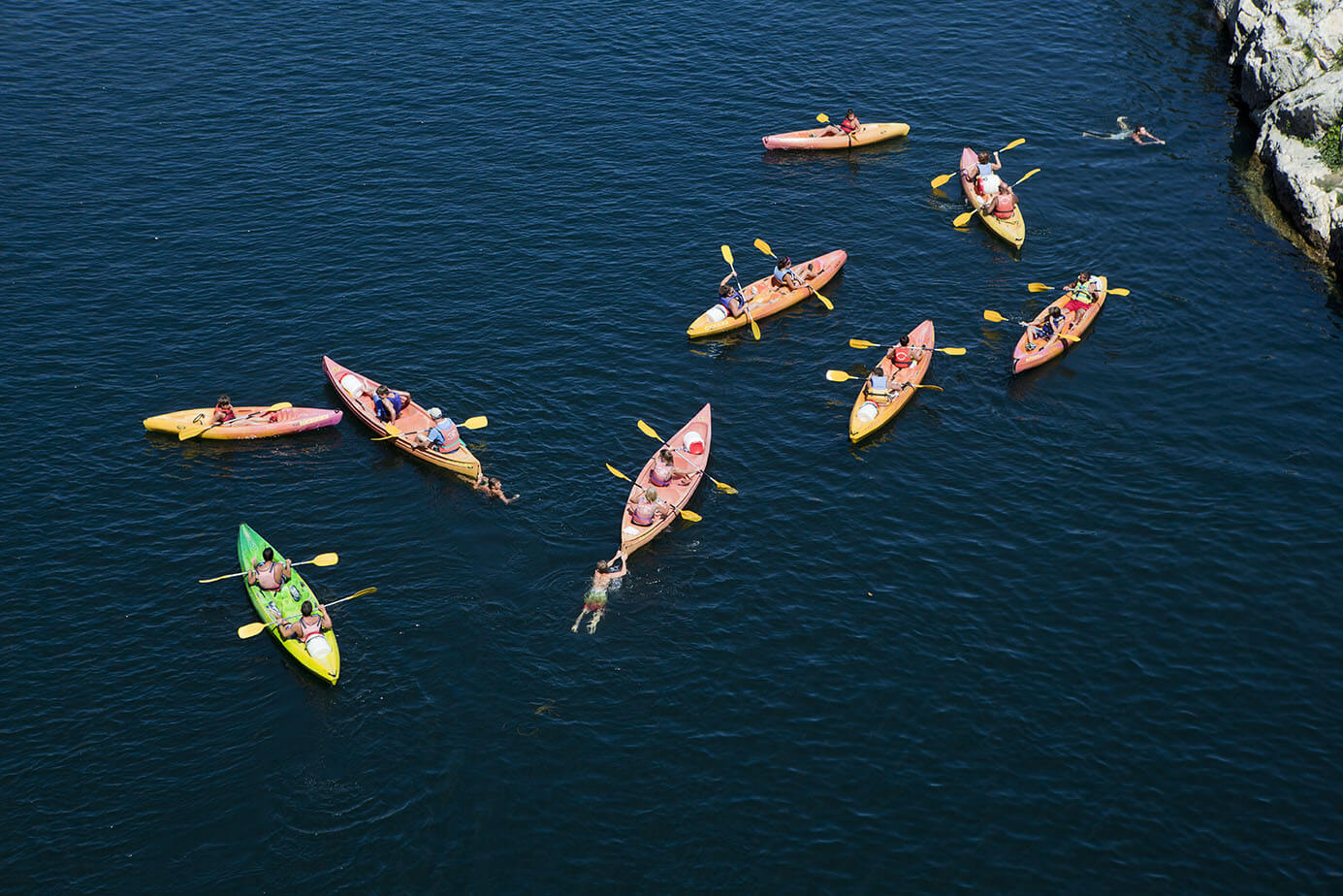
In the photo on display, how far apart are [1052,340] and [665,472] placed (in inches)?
822

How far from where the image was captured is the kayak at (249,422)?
187 ft

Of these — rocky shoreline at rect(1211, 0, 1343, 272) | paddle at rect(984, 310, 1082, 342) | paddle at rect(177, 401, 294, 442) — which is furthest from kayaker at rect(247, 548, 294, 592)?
rocky shoreline at rect(1211, 0, 1343, 272)

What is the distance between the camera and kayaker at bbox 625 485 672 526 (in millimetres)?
51656

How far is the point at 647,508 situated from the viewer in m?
51.9

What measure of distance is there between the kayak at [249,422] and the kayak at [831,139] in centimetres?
3520

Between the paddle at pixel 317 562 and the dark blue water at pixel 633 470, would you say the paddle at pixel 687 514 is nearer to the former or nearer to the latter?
the dark blue water at pixel 633 470

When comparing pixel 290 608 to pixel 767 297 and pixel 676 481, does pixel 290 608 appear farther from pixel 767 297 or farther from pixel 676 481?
pixel 767 297

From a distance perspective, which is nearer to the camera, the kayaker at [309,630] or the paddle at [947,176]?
the kayaker at [309,630]

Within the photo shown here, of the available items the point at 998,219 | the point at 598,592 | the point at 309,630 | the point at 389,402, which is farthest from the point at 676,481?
the point at 998,219

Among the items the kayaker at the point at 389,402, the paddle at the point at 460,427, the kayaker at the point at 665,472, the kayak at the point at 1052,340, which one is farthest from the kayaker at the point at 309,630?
the kayak at the point at 1052,340

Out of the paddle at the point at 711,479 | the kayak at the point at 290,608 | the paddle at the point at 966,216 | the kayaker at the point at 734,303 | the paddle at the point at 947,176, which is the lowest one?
the kayak at the point at 290,608

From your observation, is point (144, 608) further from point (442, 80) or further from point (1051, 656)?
point (442, 80)

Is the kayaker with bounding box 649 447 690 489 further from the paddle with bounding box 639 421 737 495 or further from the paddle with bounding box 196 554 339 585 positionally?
the paddle with bounding box 196 554 339 585

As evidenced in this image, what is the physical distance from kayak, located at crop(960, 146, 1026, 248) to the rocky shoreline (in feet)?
49.2
